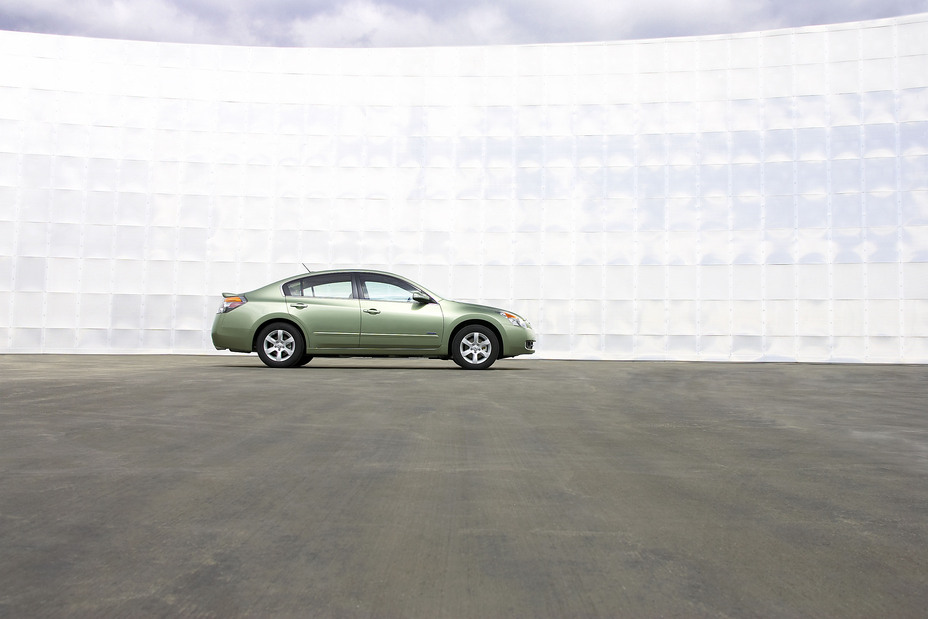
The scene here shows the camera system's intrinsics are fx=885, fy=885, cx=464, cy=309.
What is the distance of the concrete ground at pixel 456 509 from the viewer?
322cm

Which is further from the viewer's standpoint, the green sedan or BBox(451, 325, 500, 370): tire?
BBox(451, 325, 500, 370): tire

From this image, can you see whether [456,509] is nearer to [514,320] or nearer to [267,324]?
[514,320]

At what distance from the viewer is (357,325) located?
14.6 meters

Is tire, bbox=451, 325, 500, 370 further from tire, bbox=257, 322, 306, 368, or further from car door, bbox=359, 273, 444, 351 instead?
tire, bbox=257, 322, 306, 368

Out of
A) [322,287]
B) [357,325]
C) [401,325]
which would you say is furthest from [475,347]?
[322,287]

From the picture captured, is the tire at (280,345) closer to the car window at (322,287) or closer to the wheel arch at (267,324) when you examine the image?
the wheel arch at (267,324)

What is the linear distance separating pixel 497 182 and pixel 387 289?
7093 millimetres

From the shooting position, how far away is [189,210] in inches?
832

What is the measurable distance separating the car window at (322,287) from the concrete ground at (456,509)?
513 centimetres

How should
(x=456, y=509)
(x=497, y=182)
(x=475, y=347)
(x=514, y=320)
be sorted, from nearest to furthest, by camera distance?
(x=456, y=509)
(x=475, y=347)
(x=514, y=320)
(x=497, y=182)

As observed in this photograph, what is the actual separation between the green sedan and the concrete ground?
4807 millimetres

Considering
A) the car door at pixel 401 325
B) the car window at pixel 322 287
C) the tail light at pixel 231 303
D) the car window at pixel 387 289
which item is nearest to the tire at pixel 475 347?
the car door at pixel 401 325

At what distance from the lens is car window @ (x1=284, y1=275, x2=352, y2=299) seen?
48.4ft

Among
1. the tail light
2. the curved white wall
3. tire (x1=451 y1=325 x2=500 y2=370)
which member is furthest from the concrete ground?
the curved white wall
